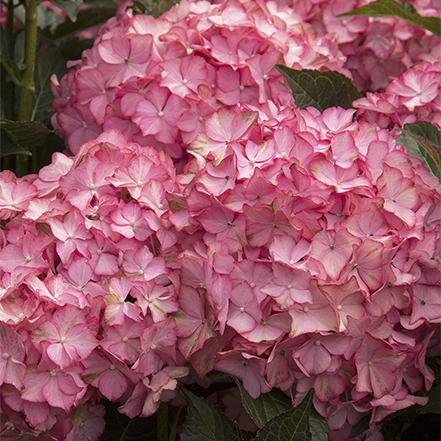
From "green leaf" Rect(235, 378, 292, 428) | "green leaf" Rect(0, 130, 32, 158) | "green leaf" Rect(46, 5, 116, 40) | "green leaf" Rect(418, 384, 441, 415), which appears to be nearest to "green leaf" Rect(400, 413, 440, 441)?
"green leaf" Rect(418, 384, 441, 415)

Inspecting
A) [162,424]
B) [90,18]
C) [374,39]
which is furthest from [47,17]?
[162,424]

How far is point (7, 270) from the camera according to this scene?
0.64m

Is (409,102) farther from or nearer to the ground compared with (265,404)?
farther from the ground

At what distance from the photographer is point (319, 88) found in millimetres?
850

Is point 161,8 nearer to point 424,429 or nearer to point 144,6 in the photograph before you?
point 144,6

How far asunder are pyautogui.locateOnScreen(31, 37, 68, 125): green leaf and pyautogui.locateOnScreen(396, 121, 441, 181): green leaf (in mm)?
715

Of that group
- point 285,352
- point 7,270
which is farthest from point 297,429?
point 7,270

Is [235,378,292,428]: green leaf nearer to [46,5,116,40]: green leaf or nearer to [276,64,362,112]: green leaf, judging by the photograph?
[276,64,362,112]: green leaf

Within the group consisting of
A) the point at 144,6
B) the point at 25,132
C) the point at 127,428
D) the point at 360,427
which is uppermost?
the point at 144,6

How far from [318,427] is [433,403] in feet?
0.51

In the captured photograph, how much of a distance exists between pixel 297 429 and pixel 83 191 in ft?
1.30

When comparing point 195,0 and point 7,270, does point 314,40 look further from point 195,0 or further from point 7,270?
point 7,270

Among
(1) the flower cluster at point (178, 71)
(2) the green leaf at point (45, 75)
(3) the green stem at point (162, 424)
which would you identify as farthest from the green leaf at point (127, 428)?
(2) the green leaf at point (45, 75)

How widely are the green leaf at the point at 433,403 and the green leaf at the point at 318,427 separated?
0.14 m
